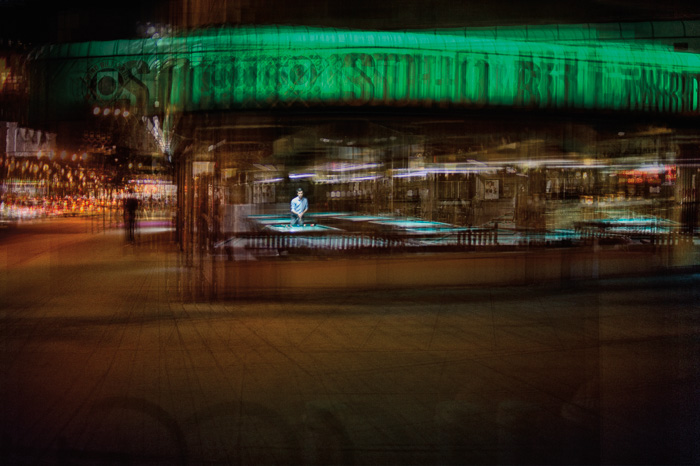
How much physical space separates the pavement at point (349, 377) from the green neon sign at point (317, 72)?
148 inches

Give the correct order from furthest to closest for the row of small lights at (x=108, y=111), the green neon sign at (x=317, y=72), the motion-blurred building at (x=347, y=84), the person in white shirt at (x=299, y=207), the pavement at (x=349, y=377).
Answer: the person in white shirt at (x=299, y=207)
the row of small lights at (x=108, y=111)
the motion-blurred building at (x=347, y=84)
the green neon sign at (x=317, y=72)
the pavement at (x=349, y=377)

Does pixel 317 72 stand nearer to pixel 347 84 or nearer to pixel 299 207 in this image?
pixel 347 84

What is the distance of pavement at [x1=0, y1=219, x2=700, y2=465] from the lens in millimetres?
4512

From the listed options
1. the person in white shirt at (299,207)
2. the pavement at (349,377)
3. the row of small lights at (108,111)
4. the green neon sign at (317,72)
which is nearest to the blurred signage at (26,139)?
the row of small lights at (108,111)

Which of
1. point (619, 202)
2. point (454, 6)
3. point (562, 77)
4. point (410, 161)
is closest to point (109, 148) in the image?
point (410, 161)

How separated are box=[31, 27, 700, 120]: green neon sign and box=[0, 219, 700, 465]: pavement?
3763 mm

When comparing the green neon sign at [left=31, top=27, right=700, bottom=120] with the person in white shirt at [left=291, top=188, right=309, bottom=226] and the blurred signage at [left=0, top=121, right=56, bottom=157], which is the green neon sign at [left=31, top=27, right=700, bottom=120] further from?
the blurred signage at [left=0, top=121, right=56, bottom=157]

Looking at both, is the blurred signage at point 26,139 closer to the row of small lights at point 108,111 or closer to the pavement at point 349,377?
the row of small lights at point 108,111

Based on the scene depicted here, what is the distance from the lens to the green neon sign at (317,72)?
12.2 m

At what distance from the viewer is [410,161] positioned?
21.3 metres

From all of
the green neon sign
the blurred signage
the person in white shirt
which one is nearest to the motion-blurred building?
the green neon sign

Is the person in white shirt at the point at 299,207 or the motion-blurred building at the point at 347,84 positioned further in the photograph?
the person in white shirt at the point at 299,207

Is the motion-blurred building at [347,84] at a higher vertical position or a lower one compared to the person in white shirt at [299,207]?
higher

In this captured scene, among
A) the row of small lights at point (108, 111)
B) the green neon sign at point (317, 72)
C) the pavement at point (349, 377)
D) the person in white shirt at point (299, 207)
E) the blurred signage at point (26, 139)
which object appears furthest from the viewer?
the blurred signage at point (26, 139)
